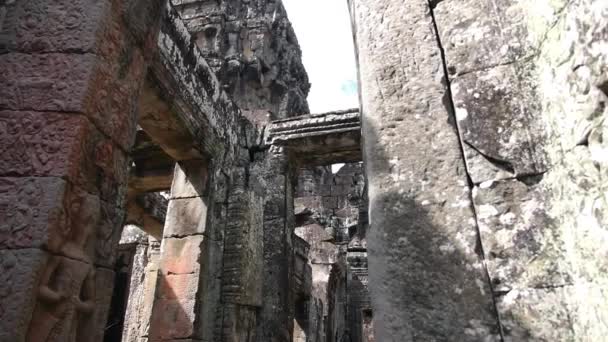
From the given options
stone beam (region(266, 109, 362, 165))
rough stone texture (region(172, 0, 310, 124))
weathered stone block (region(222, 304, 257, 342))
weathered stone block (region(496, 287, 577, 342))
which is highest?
rough stone texture (region(172, 0, 310, 124))

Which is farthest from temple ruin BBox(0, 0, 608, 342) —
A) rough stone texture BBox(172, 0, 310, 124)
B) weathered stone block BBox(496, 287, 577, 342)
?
rough stone texture BBox(172, 0, 310, 124)

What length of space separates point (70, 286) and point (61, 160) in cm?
63

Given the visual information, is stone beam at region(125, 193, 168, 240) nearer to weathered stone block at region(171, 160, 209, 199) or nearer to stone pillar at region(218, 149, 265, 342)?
weathered stone block at region(171, 160, 209, 199)

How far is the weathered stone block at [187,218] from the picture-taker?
5328 mm

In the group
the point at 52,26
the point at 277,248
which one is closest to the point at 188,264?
the point at 277,248

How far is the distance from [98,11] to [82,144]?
0.80 metres

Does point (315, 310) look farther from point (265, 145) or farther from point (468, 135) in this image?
point (468, 135)

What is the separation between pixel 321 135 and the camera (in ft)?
20.2

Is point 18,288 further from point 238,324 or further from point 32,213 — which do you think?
point 238,324

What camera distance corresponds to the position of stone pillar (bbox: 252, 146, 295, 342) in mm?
5676

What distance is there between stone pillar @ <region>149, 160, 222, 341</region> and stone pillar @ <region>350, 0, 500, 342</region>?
140 inches

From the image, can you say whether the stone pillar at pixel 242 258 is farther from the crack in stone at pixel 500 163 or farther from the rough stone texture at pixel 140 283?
the crack in stone at pixel 500 163

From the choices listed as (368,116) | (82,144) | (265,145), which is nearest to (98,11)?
(82,144)

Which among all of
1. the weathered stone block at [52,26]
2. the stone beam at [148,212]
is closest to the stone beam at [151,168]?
the stone beam at [148,212]
